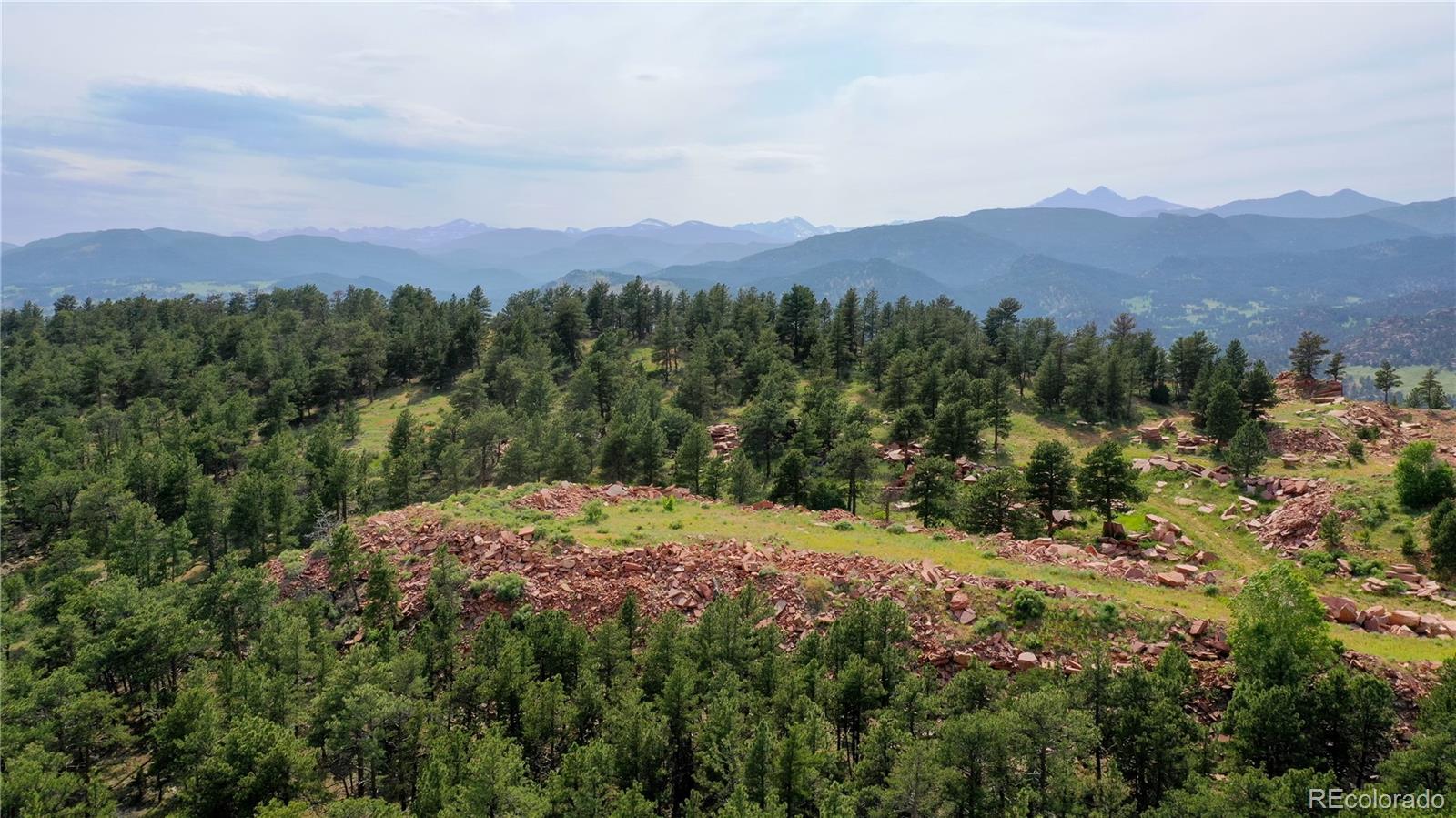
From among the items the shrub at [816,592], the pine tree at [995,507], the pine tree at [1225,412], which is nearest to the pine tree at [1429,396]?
the pine tree at [1225,412]

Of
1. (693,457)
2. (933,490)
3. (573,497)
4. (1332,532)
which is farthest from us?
(693,457)

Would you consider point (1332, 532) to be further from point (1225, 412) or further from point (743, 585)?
point (743, 585)

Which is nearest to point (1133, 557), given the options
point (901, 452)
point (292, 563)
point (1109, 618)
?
point (1109, 618)

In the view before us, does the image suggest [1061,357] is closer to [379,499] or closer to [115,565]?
[379,499]

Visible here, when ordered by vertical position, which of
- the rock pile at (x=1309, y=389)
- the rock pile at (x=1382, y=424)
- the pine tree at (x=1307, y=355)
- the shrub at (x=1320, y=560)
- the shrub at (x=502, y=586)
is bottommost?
the shrub at (x=502, y=586)

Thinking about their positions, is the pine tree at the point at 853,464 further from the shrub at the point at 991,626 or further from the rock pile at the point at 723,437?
the shrub at the point at 991,626

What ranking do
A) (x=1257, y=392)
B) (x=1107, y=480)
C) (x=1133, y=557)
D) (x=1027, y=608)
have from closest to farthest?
1. (x=1027, y=608)
2. (x=1133, y=557)
3. (x=1107, y=480)
4. (x=1257, y=392)

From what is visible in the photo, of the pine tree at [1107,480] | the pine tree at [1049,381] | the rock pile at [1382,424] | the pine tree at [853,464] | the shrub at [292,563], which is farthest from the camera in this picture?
the pine tree at [1049,381]
